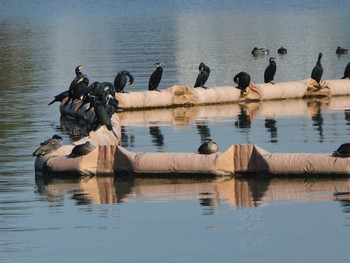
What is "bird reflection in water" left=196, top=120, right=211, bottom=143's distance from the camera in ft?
98.5

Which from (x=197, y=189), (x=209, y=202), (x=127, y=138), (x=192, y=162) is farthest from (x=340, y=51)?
(x=209, y=202)

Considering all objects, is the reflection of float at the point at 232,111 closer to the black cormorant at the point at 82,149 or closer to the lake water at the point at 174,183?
the lake water at the point at 174,183

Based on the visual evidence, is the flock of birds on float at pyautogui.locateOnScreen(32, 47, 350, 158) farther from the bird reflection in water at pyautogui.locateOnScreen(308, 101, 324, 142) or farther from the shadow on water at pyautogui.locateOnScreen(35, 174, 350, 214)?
the bird reflection in water at pyautogui.locateOnScreen(308, 101, 324, 142)

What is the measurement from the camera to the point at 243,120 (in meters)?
33.6

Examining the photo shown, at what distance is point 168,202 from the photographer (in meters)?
22.2

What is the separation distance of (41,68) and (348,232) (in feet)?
112

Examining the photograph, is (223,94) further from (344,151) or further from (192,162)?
(344,151)

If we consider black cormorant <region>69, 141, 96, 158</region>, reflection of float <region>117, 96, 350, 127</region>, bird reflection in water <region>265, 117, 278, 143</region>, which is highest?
black cormorant <region>69, 141, 96, 158</region>

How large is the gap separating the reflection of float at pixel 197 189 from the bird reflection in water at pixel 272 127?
5.68 m

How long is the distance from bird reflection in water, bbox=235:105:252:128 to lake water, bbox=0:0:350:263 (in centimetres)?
3

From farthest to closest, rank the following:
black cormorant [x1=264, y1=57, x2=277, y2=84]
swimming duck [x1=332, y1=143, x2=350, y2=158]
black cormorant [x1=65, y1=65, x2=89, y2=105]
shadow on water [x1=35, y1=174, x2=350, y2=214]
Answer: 1. black cormorant [x1=264, y1=57, x2=277, y2=84]
2. black cormorant [x1=65, y1=65, x2=89, y2=105]
3. swimming duck [x1=332, y1=143, x2=350, y2=158]
4. shadow on water [x1=35, y1=174, x2=350, y2=214]

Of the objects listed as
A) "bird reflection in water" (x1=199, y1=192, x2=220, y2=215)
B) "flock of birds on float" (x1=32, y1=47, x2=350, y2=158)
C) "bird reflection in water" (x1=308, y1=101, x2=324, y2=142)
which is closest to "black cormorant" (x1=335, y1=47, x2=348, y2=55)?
"flock of birds on float" (x1=32, y1=47, x2=350, y2=158)

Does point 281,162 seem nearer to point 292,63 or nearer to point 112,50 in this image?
point 292,63

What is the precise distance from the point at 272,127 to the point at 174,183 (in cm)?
866
